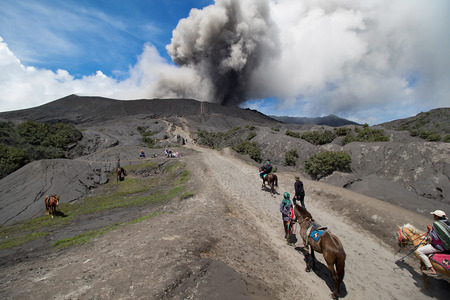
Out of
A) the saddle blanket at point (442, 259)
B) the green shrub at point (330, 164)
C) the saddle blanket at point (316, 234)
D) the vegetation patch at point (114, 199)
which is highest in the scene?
the green shrub at point (330, 164)

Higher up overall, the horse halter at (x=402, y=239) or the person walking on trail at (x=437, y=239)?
the person walking on trail at (x=437, y=239)

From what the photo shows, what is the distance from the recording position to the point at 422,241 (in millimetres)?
6867

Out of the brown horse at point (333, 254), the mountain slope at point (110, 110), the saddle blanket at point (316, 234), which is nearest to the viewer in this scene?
the brown horse at point (333, 254)

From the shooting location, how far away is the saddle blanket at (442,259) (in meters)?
5.74

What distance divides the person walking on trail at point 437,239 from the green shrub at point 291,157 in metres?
23.3

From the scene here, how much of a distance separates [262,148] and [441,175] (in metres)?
22.4

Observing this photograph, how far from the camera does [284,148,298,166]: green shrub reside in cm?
2978

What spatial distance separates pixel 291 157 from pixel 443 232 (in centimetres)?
2448

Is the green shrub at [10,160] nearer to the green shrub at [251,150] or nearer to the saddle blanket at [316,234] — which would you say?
the green shrub at [251,150]

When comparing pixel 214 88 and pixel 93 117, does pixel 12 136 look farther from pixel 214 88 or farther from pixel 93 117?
pixel 214 88

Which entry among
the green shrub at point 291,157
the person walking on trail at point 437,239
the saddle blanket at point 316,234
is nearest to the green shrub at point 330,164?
the green shrub at point 291,157

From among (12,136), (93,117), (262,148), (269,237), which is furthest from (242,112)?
(269,237)

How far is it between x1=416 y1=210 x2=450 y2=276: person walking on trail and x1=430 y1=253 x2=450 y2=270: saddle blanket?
147 millimetres

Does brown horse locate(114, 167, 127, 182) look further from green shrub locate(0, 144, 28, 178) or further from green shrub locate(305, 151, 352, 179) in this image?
green shrub locate(305, 151, 352, 179)
